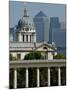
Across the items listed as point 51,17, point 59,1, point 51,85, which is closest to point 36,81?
point 51,85

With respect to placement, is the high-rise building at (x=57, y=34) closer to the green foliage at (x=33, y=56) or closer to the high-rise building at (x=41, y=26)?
the high-rise building at (x=41, y=26)

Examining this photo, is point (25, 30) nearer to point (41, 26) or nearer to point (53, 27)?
point (41, 26)

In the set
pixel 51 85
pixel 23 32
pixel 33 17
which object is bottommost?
pixel 51 85

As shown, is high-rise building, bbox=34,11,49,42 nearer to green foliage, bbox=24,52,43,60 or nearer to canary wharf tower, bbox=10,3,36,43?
canary wharf tower, bbox=10,3,36,43

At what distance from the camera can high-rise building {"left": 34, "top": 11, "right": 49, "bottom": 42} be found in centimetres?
258

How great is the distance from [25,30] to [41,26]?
0.19 meters

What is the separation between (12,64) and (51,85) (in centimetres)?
50

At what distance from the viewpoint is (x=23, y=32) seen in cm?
253

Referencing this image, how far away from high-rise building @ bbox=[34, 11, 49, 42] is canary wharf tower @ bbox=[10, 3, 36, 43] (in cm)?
5

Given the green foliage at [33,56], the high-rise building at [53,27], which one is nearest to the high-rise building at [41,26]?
the high-rise building at [53,27]

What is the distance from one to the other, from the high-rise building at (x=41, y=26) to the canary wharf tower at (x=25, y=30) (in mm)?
48

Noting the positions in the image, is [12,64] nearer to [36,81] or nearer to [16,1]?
[36,81]

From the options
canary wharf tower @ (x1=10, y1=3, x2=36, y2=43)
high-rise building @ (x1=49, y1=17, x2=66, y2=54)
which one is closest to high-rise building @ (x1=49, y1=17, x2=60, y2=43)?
high-rise building @ (x1=49, y1=17, x2=66, y2=54)

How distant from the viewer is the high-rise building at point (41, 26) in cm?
258
